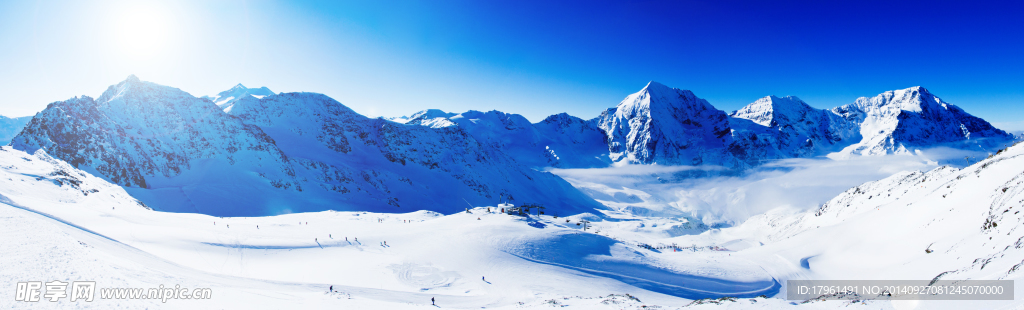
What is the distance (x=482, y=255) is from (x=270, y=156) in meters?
98.8

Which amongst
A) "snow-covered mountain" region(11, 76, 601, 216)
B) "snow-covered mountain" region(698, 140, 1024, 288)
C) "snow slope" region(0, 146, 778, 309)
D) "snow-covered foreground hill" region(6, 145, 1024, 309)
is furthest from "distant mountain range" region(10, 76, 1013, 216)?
"snow-covered mountain" region(698, 140, 1024, 288)

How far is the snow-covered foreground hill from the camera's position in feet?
61.5

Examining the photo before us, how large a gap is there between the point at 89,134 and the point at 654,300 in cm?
12071

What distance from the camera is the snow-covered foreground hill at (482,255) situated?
61.5 ft

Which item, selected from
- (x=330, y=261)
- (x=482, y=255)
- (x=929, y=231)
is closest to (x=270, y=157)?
(x=330, y=261)

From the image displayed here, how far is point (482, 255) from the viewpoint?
37.2 m

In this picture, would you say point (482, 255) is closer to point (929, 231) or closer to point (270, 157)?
point (929, 231)

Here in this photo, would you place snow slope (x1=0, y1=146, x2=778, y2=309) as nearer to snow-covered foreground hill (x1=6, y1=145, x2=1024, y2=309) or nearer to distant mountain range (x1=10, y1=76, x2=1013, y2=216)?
snow-covered foreground hill (x1=6, y1=145, x2=1024, y2=309)

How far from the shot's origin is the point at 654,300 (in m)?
27.8

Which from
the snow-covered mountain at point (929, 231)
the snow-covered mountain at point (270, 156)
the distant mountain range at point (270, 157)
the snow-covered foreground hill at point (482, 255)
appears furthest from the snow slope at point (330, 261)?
the snow-covered mountain at point (270, 156)

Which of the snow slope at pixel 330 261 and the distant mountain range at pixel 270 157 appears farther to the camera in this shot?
the distant mountain range at pixel 270 157

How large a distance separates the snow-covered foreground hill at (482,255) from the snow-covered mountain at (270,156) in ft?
109

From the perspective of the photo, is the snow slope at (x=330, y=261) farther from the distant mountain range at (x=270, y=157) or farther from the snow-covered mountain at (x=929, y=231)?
the distant mountain range at (x=270, y=157)

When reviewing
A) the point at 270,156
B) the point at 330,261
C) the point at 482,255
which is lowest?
the point at 330,261
